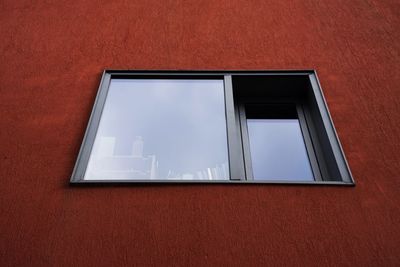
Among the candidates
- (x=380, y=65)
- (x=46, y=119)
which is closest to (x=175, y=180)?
(x=46, y=119)

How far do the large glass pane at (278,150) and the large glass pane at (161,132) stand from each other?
363 millimetres

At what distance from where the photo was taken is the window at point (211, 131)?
266cm

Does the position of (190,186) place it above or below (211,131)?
below

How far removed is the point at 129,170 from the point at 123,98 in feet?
2.72

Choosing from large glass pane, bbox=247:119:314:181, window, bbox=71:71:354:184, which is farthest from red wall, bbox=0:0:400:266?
large glass pane, bbox=247:119:314:181

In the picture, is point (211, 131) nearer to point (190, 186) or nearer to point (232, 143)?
point (232, 143)

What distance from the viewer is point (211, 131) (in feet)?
9.56

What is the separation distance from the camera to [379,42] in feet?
12.0

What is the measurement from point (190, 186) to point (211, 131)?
2.04 feet

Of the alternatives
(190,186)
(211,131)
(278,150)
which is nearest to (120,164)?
(190,186)

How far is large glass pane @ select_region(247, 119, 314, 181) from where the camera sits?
2.85 m

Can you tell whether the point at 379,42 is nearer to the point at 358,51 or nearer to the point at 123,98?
the point at 358,51

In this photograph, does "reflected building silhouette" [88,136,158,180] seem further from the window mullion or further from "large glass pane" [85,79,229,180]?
the window mullion

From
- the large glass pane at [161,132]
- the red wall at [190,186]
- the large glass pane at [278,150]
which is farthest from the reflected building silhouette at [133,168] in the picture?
the large glass pane at [278,150]
